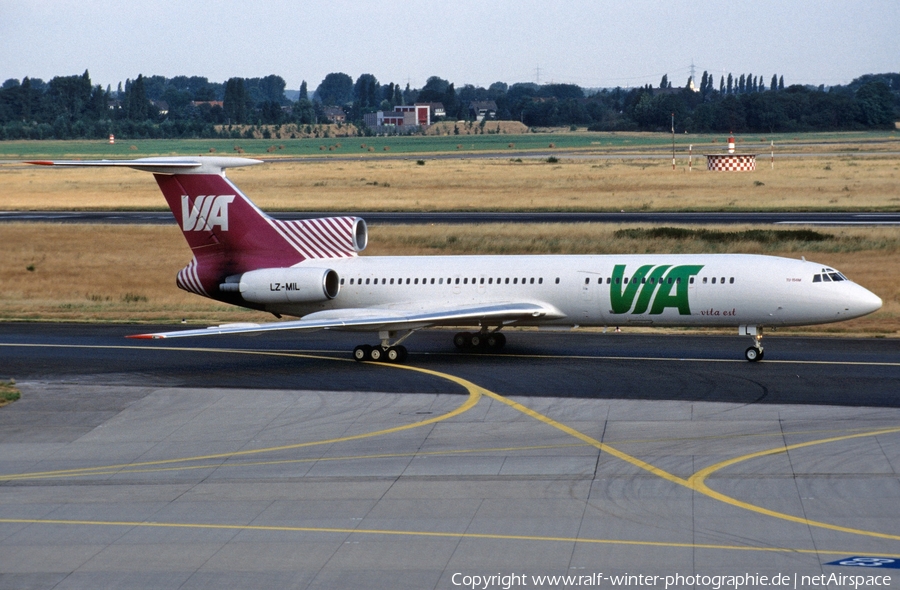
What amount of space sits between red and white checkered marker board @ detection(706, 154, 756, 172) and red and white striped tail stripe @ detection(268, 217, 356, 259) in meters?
75.7

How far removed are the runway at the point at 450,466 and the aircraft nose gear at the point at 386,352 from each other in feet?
2.27

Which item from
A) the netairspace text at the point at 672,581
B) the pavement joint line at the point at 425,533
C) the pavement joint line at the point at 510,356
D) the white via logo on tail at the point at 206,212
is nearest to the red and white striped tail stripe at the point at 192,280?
the white via logo on tail at the point at 206,212

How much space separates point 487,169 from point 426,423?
95887 mm

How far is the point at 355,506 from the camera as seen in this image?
20.2 m

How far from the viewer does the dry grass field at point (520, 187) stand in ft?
273

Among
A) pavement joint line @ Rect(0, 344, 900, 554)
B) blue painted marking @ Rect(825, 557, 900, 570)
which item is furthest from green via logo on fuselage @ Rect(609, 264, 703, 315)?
blue painted marking @ Rect(825, 557, 900, 570)

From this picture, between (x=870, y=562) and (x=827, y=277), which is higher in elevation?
(x=827, y=277)

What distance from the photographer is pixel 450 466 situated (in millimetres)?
22781

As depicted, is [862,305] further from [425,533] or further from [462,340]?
[425,533]

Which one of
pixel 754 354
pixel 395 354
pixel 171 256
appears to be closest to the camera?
pixel 754 354

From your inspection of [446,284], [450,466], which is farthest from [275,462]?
[446,284]

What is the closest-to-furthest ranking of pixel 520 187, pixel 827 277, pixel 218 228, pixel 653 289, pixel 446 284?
pixel 827 277, pixel 653 289, pixel 446 284, pixel 218 228, pixel 520 187

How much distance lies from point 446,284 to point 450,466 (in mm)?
13770

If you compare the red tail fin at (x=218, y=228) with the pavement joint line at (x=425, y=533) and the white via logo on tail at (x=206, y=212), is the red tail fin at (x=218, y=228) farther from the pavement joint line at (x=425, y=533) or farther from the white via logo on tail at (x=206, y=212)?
the pavement joint line at (x=425, y=533)
